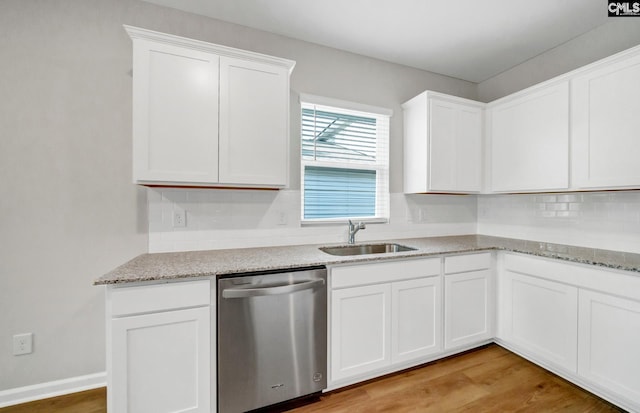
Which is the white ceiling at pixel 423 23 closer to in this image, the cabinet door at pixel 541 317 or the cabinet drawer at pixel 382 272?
the cabinet drawer at pixel 382 272

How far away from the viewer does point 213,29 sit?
6.96ft

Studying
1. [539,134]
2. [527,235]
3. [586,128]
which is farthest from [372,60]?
[527,235]

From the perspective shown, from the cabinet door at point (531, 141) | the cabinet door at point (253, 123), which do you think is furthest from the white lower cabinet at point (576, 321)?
the cabinet door at point (253, 123)

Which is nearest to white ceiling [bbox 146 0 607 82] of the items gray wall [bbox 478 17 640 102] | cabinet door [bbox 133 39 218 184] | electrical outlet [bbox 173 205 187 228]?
gray wall [bbox 478 17 640 102]

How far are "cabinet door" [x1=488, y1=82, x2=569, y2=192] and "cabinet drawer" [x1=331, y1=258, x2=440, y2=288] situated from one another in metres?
1.23

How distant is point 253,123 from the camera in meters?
1.88

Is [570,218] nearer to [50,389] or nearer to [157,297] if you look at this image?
[157,297]

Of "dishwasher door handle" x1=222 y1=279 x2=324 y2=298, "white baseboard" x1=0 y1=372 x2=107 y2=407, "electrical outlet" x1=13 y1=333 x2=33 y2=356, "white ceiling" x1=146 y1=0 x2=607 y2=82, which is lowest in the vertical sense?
"white baseboard" x1=0 y1=372 x2=107 y2=407

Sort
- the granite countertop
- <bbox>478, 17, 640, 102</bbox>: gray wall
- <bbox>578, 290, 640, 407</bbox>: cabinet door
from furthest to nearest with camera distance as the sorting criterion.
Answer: <bbox>478, 17, 640, 102</bbox>: gray wall → <bbox>578, 290, 640, 407</bbox>: cabinet door → the granite countertop

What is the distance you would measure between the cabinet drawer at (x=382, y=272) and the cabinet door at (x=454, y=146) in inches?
32.5

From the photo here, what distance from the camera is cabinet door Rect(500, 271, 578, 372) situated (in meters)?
1.86

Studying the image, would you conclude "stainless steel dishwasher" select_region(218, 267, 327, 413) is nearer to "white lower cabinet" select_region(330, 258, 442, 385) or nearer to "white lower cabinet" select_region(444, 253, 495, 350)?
"white lower cabinet" select_region(330, 258, 442, 385)

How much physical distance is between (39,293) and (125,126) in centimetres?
125

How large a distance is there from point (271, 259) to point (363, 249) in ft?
3.36
